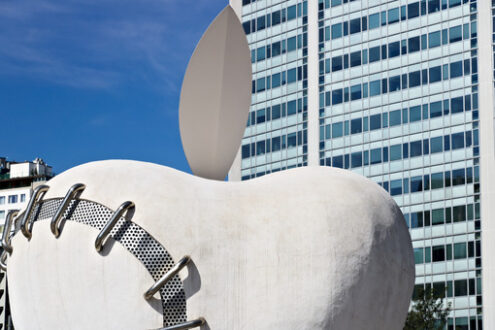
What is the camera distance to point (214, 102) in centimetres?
2180

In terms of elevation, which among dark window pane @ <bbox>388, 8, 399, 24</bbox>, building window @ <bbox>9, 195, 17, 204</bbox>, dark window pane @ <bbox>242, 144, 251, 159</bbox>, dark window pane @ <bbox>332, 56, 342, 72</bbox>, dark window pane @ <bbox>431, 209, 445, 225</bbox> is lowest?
dark window pane @ <bbox>431, 209, 445, 225</bbox>

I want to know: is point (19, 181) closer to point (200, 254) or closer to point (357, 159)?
point (357, 159)

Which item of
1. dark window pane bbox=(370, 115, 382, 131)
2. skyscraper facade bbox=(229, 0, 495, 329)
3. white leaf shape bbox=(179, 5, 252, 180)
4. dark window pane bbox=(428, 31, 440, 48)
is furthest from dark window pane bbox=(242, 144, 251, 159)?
white leaf shape bbox=(179, 5, 252, 180)

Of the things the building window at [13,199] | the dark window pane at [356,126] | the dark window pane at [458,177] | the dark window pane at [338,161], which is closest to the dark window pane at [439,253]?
the dark window pane at [458,177]

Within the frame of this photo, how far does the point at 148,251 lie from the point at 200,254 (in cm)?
95

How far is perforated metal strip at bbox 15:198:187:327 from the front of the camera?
57.1 feet

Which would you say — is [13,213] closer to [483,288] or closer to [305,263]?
[305,263]

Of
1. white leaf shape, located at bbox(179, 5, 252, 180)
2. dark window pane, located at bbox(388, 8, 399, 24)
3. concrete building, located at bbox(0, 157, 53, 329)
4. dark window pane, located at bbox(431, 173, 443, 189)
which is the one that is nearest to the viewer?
white leaf shape, located at bbox(179, 5, 252, 180)

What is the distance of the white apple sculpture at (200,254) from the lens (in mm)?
17438

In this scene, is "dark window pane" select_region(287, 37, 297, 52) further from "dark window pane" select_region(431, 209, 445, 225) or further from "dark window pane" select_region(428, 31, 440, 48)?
"dark window pane" select_region(431, 209, 445, 225)

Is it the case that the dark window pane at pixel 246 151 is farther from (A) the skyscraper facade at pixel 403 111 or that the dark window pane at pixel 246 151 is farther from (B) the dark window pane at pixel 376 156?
(B) the dark window pane at pixel 376 156

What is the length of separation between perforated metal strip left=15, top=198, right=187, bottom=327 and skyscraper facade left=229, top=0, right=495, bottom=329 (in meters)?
48.5

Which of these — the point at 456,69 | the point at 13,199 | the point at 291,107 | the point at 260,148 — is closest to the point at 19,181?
the point at 13,199

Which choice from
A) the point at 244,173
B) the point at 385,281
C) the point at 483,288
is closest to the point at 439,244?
the point at 483,288
